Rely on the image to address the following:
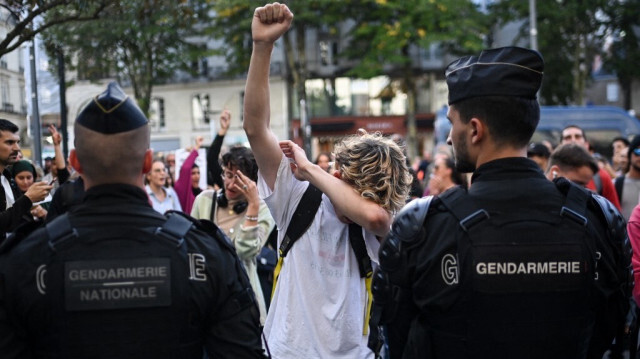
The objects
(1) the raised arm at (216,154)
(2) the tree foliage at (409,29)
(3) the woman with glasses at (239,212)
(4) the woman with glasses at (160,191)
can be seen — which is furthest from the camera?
(2) the tree foliage at (409,29)

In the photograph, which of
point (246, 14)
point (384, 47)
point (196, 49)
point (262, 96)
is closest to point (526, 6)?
point (384, 47)

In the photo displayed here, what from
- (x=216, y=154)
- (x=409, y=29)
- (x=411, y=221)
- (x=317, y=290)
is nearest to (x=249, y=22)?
(x=409, y=29)

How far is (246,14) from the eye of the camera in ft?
111

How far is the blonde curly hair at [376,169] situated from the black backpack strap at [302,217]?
16 centimetres

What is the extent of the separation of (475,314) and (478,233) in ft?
0.80

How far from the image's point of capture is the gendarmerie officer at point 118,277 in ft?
6.75

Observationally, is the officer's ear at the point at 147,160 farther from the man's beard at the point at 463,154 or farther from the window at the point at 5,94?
the window at the point at 5,94

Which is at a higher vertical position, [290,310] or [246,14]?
[246,14]

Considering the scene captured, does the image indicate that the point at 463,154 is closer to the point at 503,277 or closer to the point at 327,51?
the point at 503,277

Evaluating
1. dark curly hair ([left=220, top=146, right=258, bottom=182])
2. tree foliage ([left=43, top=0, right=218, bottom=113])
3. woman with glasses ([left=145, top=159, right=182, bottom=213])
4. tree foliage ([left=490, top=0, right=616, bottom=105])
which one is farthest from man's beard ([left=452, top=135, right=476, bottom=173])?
tree foliage ([left=490, top=0, right=616, bottom=105])

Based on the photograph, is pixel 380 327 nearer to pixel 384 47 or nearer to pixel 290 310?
pixel 290 310

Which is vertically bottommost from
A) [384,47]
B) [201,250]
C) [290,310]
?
[290,310]

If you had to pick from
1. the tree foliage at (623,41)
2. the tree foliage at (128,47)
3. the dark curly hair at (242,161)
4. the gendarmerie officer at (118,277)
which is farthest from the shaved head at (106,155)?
the tree foliage at (623,41)

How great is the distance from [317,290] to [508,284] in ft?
3.80
